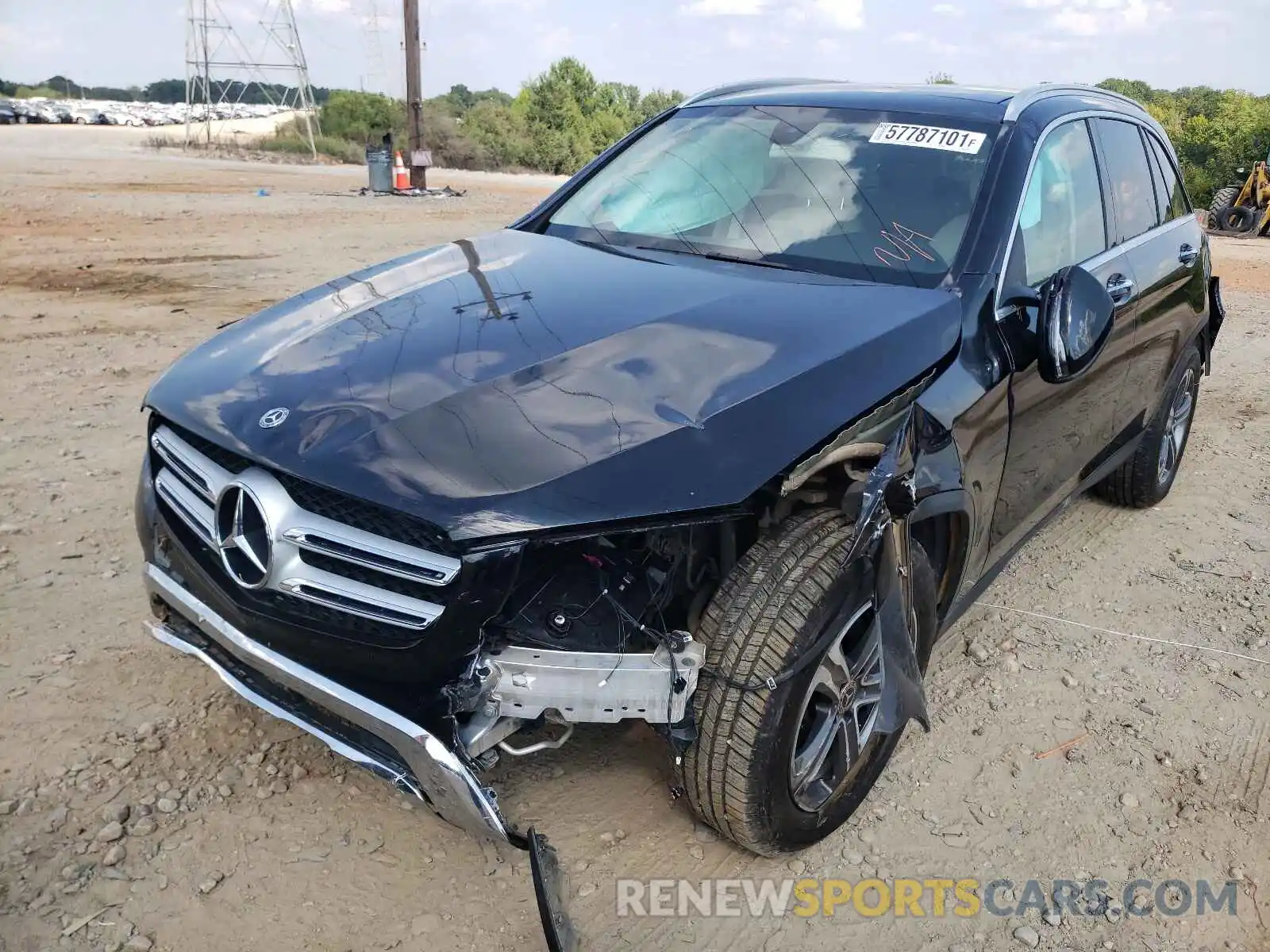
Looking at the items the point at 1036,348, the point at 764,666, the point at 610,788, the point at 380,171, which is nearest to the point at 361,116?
the point at 380,171

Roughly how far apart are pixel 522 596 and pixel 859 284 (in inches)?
55.1

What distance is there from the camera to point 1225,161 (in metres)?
28.8

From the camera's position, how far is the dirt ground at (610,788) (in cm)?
236

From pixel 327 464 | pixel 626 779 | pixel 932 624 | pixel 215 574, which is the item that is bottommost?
pixel 626 779

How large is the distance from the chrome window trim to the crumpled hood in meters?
0.23

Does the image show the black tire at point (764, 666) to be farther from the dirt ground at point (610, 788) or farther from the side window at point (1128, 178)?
the side window at point (1128, 178)

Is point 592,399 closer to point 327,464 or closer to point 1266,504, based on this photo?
point 327,464

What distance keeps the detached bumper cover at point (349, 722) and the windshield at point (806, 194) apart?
1792 mm

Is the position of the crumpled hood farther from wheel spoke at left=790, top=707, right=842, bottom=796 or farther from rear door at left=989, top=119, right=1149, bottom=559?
wheel spoke at left=790, top=707, right=842, bottom=796

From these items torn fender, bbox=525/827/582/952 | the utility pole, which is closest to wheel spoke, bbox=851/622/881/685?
torn fender, bbox=525/827/582/952

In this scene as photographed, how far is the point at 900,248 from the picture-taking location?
3010 millimetres

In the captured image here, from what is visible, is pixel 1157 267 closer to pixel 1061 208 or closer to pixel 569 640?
pixel 1061 208

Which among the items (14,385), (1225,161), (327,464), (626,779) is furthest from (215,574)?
(1225,161)

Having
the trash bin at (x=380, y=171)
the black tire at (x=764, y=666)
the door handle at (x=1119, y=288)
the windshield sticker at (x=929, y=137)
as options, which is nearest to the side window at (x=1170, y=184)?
the door handle at (x=1119, y=288)
